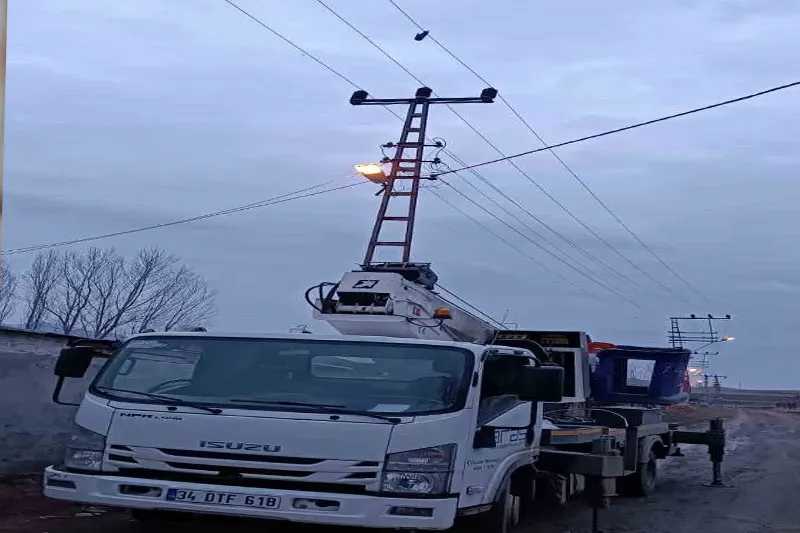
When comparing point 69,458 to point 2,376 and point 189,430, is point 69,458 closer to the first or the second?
point 189,430

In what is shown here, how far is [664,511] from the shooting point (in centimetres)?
1193

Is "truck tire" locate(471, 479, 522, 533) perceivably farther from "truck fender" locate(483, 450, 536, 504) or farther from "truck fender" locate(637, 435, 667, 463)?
"truck fender" locate(637, 435, 667, 463)

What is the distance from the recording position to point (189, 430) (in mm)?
6746

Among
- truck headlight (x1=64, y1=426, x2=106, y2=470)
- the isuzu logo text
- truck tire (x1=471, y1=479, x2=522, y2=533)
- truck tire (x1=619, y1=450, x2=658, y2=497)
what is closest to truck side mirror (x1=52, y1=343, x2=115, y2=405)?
truck headlight (x1=64, y1=426, x2=106, y2=470)

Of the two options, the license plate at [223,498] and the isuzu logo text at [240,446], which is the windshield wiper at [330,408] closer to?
the isuzu logo text at [240,446]

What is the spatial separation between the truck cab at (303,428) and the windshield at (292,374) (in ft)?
0.04

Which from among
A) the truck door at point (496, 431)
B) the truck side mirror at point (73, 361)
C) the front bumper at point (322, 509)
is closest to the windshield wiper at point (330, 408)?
the front bumper at point (322, 509)

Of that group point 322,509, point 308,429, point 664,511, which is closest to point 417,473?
Result: point 322,509

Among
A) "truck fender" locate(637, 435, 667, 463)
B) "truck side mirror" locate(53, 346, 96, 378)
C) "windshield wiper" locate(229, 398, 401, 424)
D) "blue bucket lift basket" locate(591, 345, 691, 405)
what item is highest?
"blue bucket lift basket" locate(591, 345, 691, 405)

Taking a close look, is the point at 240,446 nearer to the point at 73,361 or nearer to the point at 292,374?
the point at 292,374

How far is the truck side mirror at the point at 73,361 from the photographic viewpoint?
7.78 m

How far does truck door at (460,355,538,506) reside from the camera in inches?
272

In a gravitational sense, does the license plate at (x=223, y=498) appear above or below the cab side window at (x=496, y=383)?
below

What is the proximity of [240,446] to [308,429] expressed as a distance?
1.55 ft
